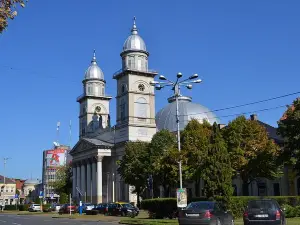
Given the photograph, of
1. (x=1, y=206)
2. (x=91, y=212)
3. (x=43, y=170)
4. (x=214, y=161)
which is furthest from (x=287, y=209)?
(x=43, y=170)

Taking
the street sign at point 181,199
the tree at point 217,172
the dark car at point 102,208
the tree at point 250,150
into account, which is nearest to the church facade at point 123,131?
the dark car at point 102,208

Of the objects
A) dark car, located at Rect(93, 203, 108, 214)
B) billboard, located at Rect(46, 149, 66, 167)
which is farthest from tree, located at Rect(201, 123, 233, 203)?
billboard, located at Rect(46, 149, 66, 167)

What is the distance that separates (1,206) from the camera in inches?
3952

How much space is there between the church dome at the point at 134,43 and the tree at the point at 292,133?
178 feet

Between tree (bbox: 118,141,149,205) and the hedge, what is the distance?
96.9 ft

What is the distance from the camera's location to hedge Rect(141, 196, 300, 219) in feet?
102

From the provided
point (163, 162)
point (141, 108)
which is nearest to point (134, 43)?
point (141, 108)

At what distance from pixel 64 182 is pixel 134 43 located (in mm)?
46128

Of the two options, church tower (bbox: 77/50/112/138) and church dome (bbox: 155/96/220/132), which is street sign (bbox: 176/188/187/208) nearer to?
church dome (bbox: 155/96/220/132)

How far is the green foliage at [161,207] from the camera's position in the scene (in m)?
34.6

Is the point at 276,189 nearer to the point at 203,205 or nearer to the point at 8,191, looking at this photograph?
the point at 203,205

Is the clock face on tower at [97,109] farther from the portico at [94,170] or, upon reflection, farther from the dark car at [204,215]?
the dark car at [204,215]

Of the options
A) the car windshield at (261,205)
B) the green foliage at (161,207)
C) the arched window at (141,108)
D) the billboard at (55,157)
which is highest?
the arched window at (141,108)

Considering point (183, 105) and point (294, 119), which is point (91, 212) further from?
point (183, 105)
